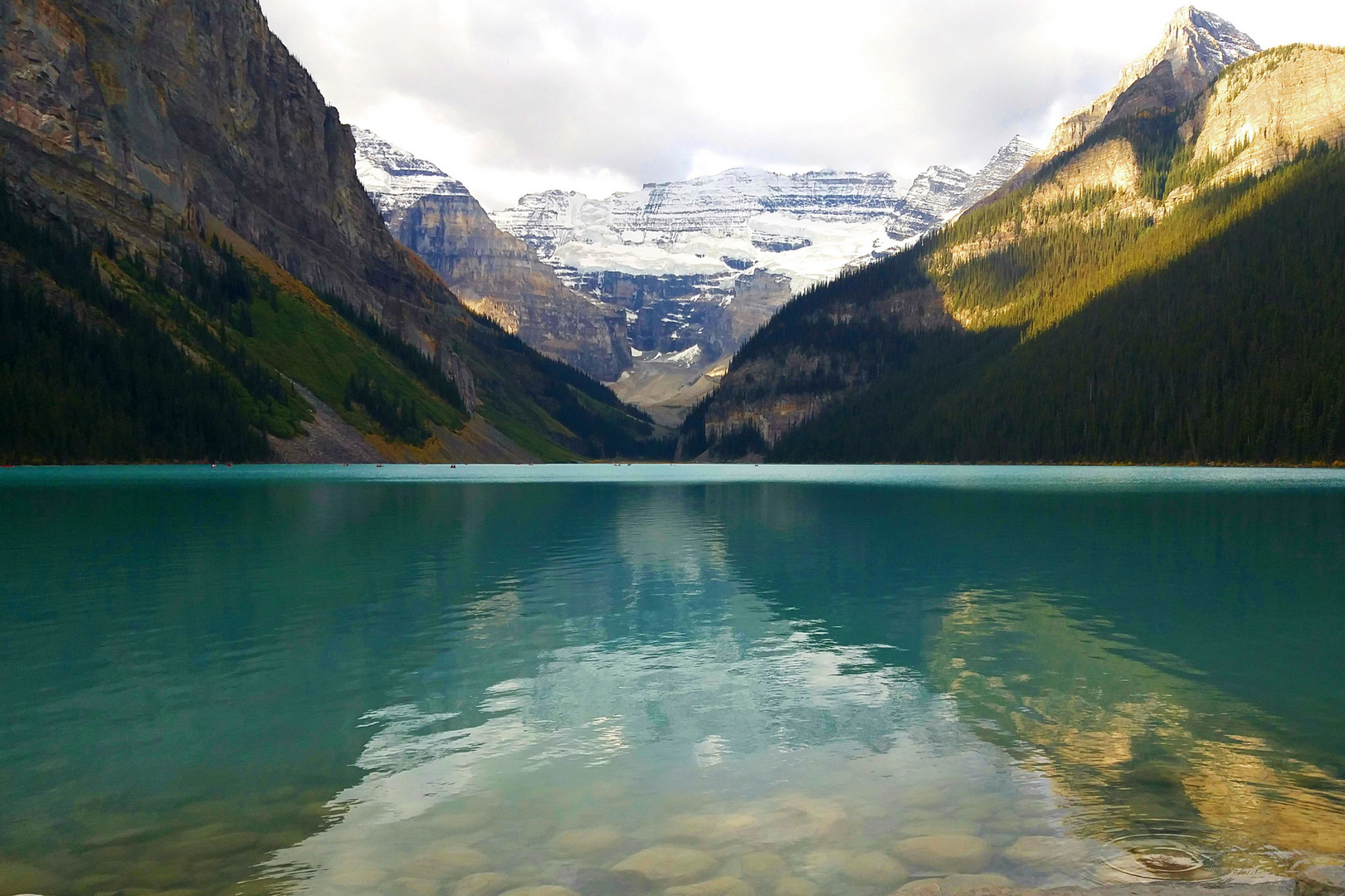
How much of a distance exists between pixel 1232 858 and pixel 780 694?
10541 mm

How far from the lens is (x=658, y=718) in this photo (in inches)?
754

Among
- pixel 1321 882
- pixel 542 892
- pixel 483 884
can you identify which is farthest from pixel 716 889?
pixel 1321 882

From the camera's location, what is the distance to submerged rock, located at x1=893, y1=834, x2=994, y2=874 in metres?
11.8

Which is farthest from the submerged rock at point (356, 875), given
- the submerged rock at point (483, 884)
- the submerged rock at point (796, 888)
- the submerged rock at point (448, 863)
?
the submerged rock at point (796, 888)

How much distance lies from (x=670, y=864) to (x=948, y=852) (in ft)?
12.5

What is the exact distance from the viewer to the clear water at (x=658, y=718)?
40.1 feet

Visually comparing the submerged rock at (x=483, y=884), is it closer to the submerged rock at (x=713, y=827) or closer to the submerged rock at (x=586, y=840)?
the submerged rock at (x=586, y=840)

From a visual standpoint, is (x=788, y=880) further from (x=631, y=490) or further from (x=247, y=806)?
(x=631, y=490)

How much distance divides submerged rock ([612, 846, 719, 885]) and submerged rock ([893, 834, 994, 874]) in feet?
8.82

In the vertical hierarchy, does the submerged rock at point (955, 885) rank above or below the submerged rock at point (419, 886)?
above

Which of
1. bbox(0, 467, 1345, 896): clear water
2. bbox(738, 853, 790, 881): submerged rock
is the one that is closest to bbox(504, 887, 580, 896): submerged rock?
bbox(0, 467, 1345, 896): clear water

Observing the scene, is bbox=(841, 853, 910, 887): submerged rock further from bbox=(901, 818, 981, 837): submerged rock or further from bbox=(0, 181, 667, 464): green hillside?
bbox=(0, 181, 667, 464): green hillside

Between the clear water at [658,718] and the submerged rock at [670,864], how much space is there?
0.35 feet

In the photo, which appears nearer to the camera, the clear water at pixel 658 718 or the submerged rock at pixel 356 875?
the submerged rock at pixel 356 875
